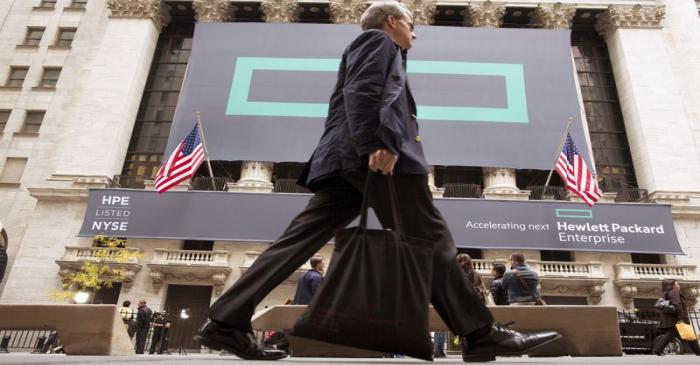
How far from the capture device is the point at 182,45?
3173cm

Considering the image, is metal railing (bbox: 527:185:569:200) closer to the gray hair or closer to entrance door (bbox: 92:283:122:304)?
entrance door (bbox: 92:283:122:304)

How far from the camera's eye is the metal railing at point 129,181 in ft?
83.0

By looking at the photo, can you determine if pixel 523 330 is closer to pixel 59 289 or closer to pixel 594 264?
pixel 594 264

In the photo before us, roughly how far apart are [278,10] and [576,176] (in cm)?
2090

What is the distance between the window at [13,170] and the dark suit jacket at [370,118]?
1225 inches

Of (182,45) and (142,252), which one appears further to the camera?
(182,45)

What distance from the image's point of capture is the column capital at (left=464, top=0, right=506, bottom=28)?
1139 inches

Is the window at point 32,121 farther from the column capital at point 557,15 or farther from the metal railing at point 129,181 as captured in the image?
the column capital at point 557,15

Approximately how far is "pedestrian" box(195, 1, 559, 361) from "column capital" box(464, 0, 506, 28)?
28711 millimetres

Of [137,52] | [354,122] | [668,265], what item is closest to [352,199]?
[354,122]

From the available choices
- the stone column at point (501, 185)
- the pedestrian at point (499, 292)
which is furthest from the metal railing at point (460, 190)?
the pedestrian at point (499, 292)

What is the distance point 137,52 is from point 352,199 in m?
29.8

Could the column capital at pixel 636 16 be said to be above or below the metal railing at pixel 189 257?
above

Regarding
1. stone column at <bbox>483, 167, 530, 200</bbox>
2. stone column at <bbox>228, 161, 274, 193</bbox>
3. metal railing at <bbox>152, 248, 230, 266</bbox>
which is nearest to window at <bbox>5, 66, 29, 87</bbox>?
metal railing at <bbox>152, 248, 230, 266</bbox>
